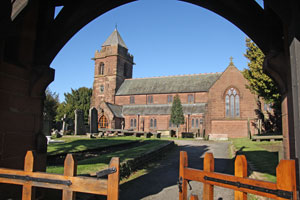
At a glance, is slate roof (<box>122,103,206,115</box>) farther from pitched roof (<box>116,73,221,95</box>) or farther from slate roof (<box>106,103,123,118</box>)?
pitched roof (<box>116,73,221,95</box>)

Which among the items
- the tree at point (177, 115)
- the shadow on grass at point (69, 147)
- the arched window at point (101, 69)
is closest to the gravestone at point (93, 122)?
the shadow on grass at point (69, 147)

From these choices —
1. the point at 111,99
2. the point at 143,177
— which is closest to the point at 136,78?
the point at 111,99

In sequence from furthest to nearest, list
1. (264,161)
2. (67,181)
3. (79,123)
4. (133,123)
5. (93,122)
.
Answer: (133,123)
(93,122)
(79,123)
(264,161)
(67,181)

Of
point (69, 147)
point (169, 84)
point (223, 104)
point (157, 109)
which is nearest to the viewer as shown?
point (69, 147)

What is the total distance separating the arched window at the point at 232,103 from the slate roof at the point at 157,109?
6641 millimetres

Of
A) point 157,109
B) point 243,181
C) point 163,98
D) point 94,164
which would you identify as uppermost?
point 163,98

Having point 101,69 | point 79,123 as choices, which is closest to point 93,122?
point 79,123

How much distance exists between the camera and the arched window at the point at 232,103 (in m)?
35.4

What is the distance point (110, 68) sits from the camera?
52.4 m

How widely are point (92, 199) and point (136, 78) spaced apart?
49.3m

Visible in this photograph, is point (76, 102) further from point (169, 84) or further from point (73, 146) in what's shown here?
point (73, 146)

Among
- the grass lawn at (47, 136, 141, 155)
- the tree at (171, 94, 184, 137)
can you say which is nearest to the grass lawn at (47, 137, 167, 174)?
the grass lawn at (47, 136, 141, 155)

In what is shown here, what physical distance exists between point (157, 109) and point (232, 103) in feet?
50.5

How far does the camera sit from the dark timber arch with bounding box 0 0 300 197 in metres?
3.39
